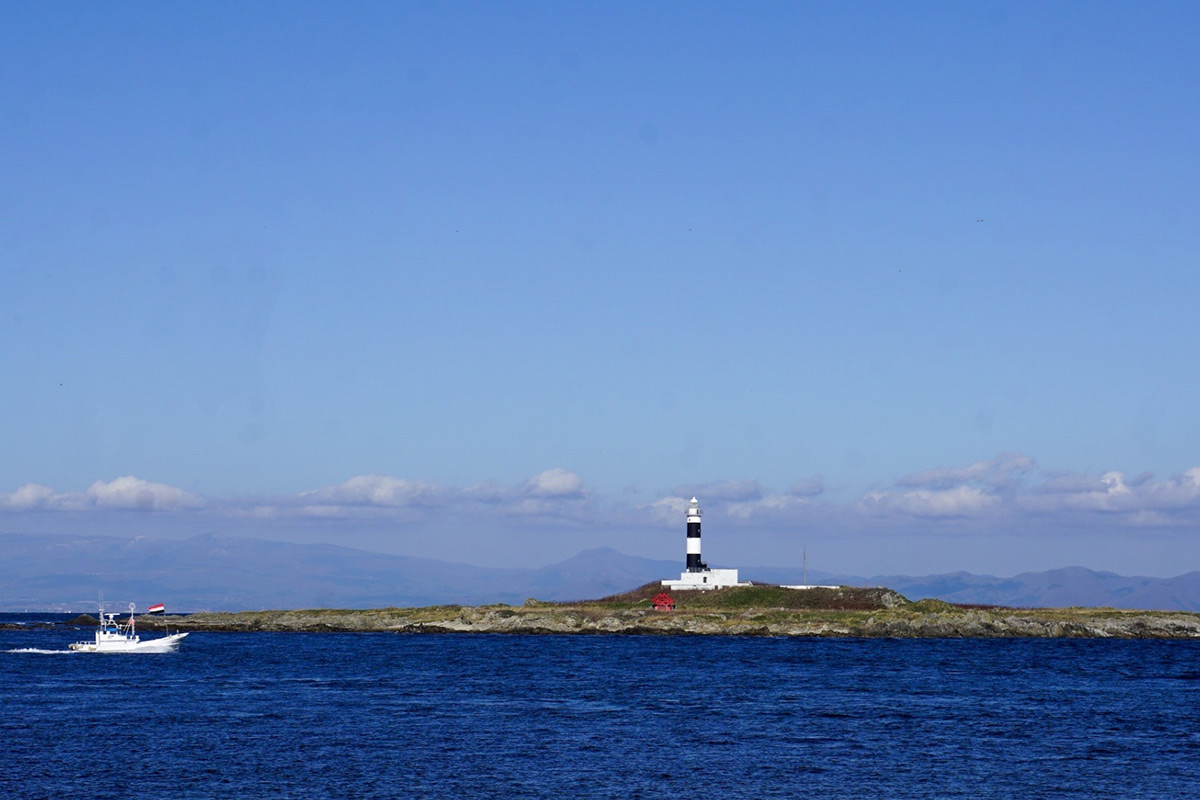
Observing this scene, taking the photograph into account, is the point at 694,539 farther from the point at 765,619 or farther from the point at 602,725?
the point at 602,725

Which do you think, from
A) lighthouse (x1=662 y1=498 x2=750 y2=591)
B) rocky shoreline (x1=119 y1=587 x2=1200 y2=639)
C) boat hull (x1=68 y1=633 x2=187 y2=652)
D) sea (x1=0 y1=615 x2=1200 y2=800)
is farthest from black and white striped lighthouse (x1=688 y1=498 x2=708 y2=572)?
boat hull (x1=68 y1=633 x2=187 y2=652)

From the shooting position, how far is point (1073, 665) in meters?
84.6

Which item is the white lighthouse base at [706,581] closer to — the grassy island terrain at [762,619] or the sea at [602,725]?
the grassy island terrain at [762,619]

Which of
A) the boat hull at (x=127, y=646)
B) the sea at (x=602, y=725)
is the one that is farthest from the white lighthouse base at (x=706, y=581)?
the boat hull at (x=127, y=646)

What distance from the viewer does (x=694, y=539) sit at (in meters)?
130

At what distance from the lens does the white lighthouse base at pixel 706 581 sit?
12800 centimetres

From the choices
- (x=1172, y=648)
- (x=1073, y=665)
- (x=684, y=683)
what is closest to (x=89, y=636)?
(x=684, y=683)

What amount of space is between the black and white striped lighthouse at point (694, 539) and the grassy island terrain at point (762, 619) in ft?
15.2

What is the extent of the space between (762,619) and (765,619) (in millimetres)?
278

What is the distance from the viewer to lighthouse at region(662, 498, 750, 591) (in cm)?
12825

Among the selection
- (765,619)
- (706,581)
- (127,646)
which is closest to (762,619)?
(765,619)

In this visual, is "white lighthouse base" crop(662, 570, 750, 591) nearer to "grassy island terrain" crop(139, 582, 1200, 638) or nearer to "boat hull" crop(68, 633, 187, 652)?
"grassy island terrain" crop(139, 582, 1200, 638)

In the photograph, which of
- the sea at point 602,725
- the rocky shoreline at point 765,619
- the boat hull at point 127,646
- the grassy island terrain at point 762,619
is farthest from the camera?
the grassy island terrain at point 762,619

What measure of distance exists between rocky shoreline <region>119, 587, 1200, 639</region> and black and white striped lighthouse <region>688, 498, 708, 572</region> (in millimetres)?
5818
